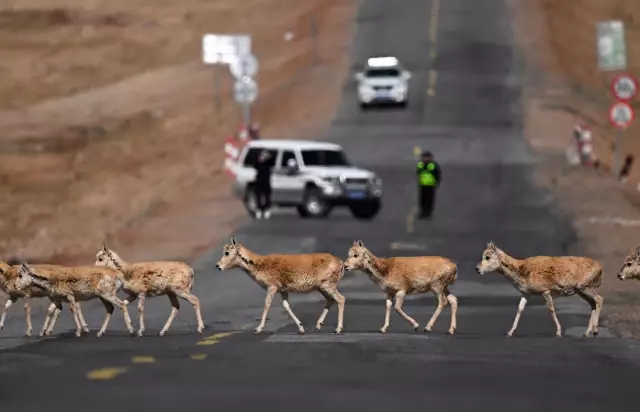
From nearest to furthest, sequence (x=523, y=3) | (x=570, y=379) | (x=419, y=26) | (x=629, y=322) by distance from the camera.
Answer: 1. (x=570, y=379)
2. (x=629, y=322)
3. (x=419, y=26)
4. (x=523, y=3)

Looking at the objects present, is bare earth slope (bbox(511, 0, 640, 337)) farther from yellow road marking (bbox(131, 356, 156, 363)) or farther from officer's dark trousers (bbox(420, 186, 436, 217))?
yellow road marking (bbox(131, 356, 156, 363))

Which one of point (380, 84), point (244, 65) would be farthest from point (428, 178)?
point (380, 84)

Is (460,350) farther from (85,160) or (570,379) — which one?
(85,160)

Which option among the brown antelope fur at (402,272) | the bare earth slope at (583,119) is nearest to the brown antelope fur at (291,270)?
the brown antelope fur at (402,272)

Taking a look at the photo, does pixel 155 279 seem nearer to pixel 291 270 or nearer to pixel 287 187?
pixel 291 270

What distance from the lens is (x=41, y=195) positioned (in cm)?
5212

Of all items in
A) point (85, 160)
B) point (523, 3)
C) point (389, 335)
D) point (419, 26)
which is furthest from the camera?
point (523, 3)

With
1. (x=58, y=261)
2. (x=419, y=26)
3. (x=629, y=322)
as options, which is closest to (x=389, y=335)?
(x=629, y=322)

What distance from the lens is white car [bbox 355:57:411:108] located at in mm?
67062

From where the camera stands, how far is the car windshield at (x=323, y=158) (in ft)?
140

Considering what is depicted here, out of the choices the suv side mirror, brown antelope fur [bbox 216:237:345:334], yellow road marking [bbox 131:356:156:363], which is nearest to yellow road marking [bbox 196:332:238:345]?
brown antelope fur [bbox 216:237:345:334]

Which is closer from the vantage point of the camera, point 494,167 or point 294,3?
point 494,167

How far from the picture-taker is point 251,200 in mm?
42125

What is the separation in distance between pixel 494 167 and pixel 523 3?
44.1 meters
